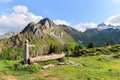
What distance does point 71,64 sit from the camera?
132 ft

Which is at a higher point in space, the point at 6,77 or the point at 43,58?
the point at 43,58

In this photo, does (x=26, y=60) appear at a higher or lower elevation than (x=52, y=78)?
higher

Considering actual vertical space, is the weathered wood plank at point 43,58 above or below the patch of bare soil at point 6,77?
above

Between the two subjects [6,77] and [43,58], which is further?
[43,58]

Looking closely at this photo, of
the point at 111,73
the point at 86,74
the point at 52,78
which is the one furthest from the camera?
the point at 111,73

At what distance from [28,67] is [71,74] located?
5.72 metres

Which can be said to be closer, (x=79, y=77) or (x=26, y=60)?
(x=79, y=77)

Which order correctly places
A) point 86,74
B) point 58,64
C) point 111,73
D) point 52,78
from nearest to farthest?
point 52,78 → point 86,74 → point 111,73 → point 58,64

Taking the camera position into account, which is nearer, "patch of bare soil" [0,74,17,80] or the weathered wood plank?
"patch of bare soil" [0,74,17,80]

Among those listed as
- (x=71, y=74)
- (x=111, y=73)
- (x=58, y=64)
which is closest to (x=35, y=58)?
(x=58, y=64)

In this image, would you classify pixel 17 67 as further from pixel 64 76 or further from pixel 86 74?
pixel 86 74

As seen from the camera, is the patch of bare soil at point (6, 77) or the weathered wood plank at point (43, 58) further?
the weathered wood plank at point (43, 58)

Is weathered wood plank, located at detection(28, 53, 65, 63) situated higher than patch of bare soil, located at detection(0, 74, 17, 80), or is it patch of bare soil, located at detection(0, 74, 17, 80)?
weathered wood plank, located at detection(28, 53, 65, 63)

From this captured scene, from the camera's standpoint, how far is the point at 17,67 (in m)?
35.1
